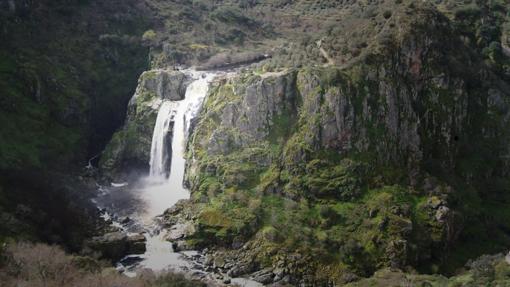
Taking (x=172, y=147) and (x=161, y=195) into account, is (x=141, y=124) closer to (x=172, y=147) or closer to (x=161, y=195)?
(x=172, y=147)

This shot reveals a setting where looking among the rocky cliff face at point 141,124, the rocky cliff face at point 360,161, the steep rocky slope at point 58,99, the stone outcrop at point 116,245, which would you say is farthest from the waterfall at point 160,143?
the stone outcrop at point 116,245

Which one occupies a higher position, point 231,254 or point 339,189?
point 339,189

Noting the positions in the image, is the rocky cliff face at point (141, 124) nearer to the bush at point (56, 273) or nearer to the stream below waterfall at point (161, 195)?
the stream below waterfall at point (161, 195)

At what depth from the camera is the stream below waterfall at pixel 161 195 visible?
56.9 metres

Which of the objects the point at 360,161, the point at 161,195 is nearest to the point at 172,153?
the point at 161,195

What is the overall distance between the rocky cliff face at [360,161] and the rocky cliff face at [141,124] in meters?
9.64

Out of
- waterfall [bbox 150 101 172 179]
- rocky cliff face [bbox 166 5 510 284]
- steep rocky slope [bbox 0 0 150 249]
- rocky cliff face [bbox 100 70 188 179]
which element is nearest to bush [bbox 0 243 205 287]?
steep rocky slope [bbox 0 0 150 249]

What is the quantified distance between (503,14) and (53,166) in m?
66.0

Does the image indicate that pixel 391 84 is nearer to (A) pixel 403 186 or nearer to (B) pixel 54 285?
(A) pixel 403 186

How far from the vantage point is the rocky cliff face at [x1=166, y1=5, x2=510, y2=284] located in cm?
5828

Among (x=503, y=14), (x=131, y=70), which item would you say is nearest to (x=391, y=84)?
(x=503, y=14)

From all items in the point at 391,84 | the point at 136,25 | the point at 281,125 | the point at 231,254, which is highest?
the point at 136,25

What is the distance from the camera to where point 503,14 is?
3570 inches

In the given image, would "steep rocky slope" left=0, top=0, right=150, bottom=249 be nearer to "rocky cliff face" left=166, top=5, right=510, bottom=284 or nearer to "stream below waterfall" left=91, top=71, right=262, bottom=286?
"stream below waterfall" left=91, top=71, right=262, bottom=286
